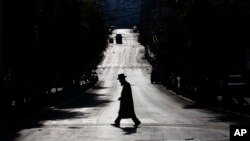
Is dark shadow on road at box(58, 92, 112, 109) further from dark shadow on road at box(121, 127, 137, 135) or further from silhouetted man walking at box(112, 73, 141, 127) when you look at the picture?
dark shadow on road at box(121, 127, 137, 135)

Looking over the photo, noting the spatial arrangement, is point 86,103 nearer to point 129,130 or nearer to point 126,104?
point 126,104

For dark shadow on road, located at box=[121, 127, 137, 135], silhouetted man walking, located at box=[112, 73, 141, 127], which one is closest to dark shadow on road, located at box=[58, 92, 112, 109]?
silhouetted man walking, located at box=[112, 73, 141, 127]

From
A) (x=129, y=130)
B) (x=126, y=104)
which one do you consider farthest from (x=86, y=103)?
(x=129, y=130)

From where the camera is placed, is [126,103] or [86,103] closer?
[126,103]

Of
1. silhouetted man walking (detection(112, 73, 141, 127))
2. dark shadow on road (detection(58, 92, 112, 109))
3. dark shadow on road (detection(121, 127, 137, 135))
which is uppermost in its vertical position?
silhouetted man walking (detection(112, 73, 141, 127))

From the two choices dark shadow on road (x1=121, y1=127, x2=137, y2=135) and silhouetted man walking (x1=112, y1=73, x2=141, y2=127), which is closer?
dark shadow on road (x1=121, y1=127, x2=137, y2=135)

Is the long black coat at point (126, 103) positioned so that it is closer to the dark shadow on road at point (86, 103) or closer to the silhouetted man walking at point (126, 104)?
the silhouetted man walking at point (126, 104)

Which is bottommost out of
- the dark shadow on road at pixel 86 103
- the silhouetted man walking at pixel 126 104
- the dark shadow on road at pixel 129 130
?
the dark shadow on road at pixel 86 103

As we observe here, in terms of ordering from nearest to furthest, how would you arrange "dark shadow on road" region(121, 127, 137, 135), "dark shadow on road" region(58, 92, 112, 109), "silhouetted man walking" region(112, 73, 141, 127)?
"dark shadow on road" region(121, 127, 137, 135) < "silhouetted man walking" region(112, 73, 141, 127) < "dark shadow on road" region(58, 92, 112, 109)

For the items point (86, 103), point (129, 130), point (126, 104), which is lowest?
point (86, 103)

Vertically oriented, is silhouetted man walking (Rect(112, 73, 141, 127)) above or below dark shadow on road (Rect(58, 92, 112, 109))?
above

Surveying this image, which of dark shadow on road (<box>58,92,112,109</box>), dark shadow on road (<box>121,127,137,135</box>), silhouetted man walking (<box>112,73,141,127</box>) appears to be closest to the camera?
dark shadow on road (<box>121,127,137,135</box>)

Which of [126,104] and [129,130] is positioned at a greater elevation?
[126,104]

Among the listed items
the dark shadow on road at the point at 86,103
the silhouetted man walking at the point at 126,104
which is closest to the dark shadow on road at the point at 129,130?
the silhouetted man walking at the point at 126,104
